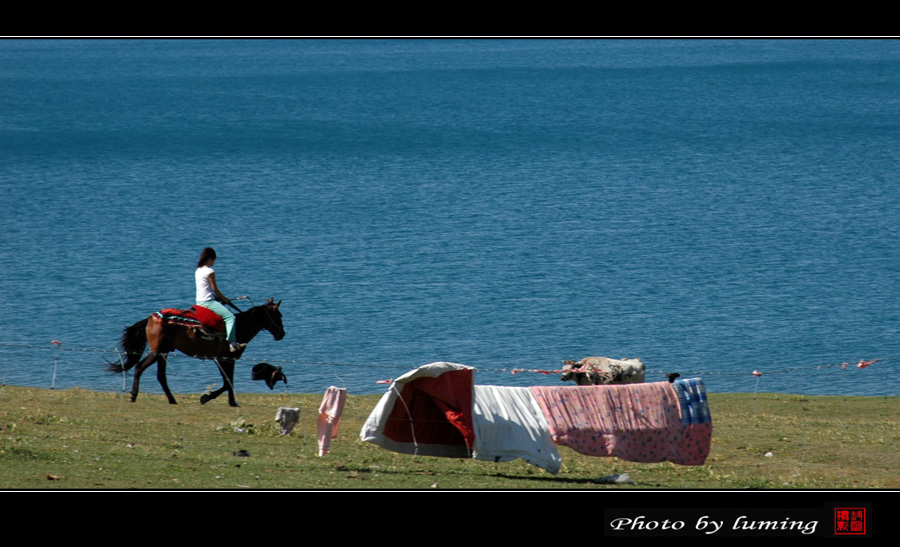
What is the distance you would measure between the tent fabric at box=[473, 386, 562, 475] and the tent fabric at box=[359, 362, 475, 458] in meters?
0.23

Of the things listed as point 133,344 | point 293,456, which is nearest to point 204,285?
point 133,344

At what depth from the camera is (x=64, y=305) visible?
235 feet

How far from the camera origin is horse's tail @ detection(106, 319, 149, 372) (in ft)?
82.8

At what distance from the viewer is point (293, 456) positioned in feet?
69.4

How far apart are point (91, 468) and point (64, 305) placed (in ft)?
187

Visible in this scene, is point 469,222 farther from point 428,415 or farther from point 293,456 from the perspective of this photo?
point 293,456

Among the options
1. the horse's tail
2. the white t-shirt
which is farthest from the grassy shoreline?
the white t-shirt

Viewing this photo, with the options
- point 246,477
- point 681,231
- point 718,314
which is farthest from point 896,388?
point 681,231

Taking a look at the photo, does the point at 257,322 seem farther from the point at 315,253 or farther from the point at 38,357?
the point at 315,253

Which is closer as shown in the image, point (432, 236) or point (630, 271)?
point (630, 271)

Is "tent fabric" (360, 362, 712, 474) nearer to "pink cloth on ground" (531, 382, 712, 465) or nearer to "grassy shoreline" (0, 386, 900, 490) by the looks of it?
"pink cloth on ground" (531, 382, 712, 465)

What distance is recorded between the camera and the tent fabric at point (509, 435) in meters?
20.3

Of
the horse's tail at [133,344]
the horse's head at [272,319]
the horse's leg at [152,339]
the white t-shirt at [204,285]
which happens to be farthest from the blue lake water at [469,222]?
the horse's tail at [133,344]

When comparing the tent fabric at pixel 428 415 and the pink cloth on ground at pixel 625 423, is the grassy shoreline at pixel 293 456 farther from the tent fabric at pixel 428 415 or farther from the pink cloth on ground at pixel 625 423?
the pink cloth on ground at pixel 625 423
